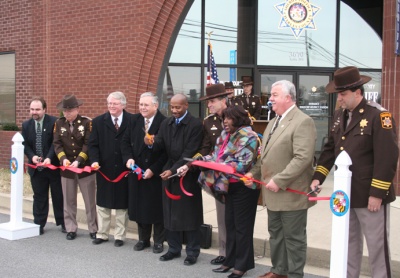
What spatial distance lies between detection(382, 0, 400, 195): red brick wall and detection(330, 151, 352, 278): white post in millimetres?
4674

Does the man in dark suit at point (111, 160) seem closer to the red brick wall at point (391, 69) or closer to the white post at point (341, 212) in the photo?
the white post at point (341, 212)

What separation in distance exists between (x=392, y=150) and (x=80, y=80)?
7819 mm

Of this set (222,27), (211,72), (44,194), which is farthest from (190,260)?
(222,27)

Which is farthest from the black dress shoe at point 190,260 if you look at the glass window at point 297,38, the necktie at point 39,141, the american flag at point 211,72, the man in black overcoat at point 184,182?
the glass window at point 297,38

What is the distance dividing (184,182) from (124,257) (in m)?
1.20

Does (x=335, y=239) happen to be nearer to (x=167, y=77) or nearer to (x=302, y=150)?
(x=302, y=150)

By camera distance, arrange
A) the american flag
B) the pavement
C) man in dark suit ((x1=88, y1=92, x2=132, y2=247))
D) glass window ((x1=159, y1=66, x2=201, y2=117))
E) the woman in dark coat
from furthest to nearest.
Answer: glass window ((x1=159, y1=66, x2=201, y2=117)) → the american flag → man in dark suit ((x1=88, y1=92, x2=132, y2=247)) → the pavement → the woman in dark coat

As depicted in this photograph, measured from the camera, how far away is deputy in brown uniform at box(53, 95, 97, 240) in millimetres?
6617

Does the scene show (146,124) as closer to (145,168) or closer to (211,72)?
(145,168)

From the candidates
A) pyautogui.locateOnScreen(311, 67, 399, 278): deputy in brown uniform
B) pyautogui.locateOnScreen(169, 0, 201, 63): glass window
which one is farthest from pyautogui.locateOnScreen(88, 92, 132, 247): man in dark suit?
pyautogui.locateOnScreen(169, 0, 201, 63): glass window

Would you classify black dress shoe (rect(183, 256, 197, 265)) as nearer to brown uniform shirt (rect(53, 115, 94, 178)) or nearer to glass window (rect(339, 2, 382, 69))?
brown uniform shirt (rect(53, 115, 94, 178))

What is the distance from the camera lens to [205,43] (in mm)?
11523

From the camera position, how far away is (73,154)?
668 cm

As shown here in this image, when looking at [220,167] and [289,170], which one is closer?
[289,170]
